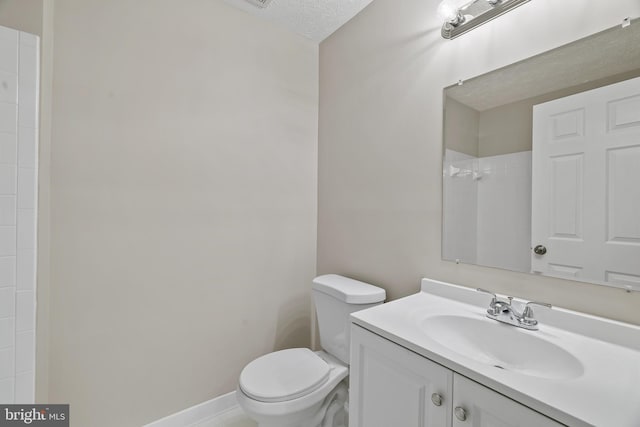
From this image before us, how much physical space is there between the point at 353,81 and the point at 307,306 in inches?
60.4

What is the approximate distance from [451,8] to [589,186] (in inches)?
33.9

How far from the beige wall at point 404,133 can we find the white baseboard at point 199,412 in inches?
37.9

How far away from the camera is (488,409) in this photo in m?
0.64

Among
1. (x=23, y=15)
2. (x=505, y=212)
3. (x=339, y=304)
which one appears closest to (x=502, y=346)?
(x=505, y=212)

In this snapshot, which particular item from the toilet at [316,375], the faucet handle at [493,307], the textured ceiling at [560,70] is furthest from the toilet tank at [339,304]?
the textured ceiling at [560,70]

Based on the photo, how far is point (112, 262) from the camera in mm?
1312

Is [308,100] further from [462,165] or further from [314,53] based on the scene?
[462,165]

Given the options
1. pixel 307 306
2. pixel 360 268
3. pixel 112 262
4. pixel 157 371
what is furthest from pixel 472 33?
pixel 157 371

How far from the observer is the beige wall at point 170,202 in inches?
48.5

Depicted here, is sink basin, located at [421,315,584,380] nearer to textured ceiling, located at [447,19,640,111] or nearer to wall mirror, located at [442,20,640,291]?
wall mirror, located at [442,20,640,291]

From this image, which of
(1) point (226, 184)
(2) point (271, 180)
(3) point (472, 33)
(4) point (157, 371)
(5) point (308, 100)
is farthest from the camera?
(5) point (308, 100)

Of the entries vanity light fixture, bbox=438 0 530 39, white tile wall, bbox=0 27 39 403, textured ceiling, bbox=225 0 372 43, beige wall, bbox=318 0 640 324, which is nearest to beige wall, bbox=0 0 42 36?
white tile wall, bbox=0 27 39 403

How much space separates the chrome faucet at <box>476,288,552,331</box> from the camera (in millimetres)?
898

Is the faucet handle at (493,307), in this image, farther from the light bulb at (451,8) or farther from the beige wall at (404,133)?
the light bulb at (451,8)
